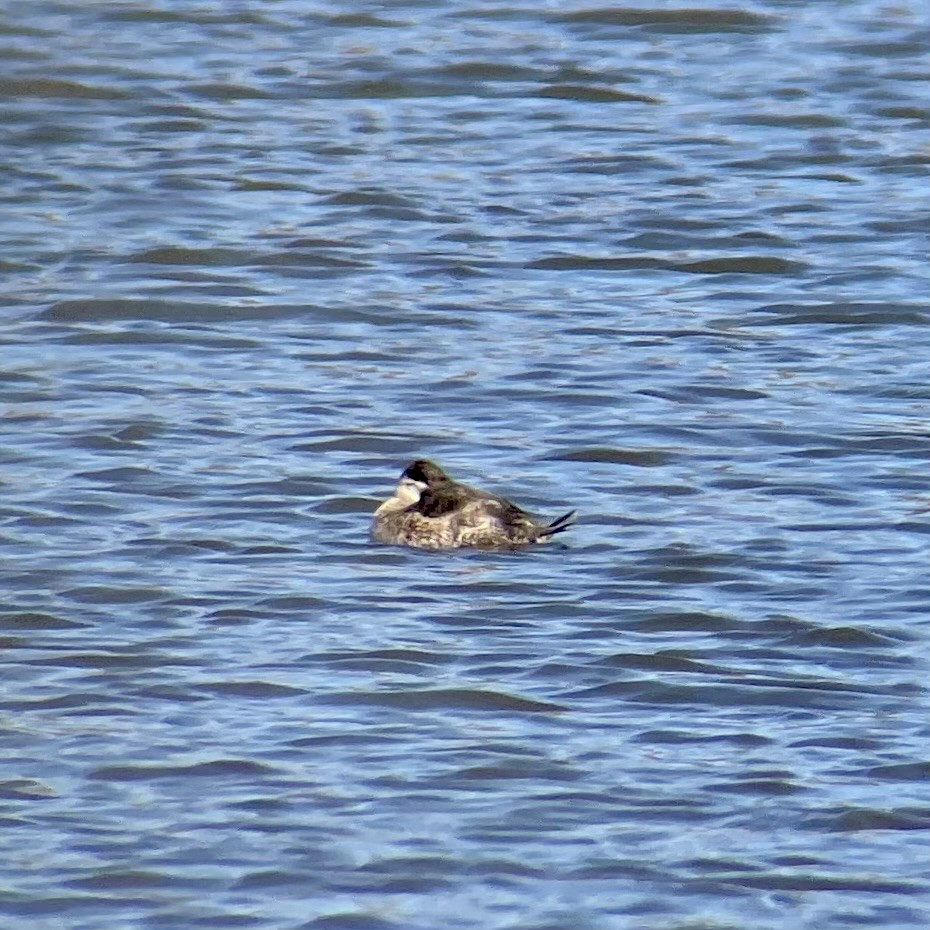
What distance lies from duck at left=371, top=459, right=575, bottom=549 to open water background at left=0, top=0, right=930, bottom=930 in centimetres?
10

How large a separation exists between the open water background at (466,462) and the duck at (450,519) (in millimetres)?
101

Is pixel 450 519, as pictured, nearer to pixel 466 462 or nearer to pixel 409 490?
pixel 409 490

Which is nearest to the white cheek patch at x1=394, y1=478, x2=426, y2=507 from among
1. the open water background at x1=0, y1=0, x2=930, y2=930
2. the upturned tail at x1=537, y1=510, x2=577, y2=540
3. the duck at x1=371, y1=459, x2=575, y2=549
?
the duck at x1=371, y1=459, x2=575, y2=549

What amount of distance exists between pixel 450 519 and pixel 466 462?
2.94ft

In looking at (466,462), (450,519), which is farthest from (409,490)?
(466,462)

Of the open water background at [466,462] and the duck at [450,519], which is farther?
the duck at [450,519]

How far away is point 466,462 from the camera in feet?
33.3

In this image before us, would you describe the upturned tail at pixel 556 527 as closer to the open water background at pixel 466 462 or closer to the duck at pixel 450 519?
the duck at pixel 450 519

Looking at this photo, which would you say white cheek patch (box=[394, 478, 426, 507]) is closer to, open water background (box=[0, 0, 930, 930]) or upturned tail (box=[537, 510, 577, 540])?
open water background (box=[0, 0, 930, 930])

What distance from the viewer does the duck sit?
359 inches

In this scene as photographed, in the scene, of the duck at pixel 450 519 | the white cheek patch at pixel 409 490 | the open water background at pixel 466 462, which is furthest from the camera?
the white cheek patch at pixel 409 490

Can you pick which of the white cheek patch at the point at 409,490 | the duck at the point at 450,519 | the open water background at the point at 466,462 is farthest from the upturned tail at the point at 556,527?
the white cheek patch at the point at 409,490

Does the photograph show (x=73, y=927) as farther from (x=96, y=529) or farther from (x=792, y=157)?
(x=792, y=157)

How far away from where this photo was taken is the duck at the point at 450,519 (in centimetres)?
912
